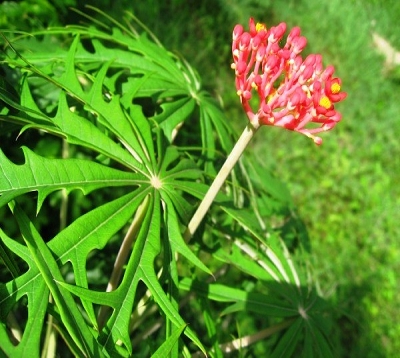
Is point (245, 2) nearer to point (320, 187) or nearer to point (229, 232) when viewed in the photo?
point (320, 187)

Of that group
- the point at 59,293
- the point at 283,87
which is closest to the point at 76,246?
the point at 59,293

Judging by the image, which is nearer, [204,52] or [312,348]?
[312,348]

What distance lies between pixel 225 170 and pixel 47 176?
278 mm

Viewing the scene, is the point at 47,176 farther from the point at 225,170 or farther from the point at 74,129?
the point at 225,170

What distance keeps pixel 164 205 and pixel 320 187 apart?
7.57 ft

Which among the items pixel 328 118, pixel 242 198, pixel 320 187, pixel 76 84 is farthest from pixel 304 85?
pixel 320 187

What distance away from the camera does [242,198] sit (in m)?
1.30

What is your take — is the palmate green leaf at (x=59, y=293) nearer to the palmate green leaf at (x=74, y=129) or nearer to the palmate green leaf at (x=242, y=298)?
the palmate green leaf at (x=74, y=129)

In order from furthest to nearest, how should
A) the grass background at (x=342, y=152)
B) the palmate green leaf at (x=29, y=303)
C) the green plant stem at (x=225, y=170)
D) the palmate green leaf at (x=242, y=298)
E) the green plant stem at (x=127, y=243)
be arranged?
1. the grass background at (x=342, y=152)
2. the palmate green leaf at (x=242, y=298)
3. the green plant stem at (x=127, y=243)
4. the green plant stem at (x=225, y=170)
5. the palmate green leaf at (x=29, y=303)

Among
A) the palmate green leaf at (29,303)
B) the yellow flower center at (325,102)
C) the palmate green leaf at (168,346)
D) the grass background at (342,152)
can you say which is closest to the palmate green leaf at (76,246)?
the palmate green leaf at (29,303)

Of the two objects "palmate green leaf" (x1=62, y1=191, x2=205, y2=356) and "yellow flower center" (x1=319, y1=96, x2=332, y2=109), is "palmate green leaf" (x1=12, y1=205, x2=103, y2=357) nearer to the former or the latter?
"palmate green leaf" (x1=62, y1=191, x2=205, y2=356)

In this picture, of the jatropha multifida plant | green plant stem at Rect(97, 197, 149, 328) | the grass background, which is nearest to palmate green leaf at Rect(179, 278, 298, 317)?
the jatropha multifida plant

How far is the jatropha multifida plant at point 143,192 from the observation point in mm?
755

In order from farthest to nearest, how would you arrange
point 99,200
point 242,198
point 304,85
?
point 99,200 < point 242,198 < point 304,85
